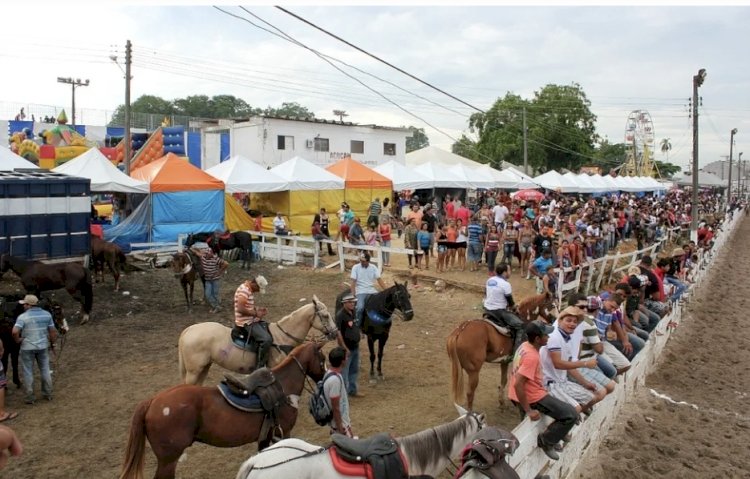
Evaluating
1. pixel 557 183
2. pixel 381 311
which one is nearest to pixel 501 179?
pixel 557 183

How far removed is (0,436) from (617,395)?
7.06 m

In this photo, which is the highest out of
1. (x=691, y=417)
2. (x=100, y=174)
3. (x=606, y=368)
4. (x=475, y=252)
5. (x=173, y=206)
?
(x=100, y=174)

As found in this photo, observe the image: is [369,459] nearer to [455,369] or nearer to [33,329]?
[455,369]

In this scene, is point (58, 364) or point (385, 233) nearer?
point (58, 364)

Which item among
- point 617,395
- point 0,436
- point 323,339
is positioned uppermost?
point 0,436

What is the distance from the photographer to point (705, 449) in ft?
23.6

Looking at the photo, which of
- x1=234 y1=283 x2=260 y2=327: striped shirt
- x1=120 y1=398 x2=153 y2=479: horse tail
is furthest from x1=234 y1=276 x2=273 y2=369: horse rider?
x1=120 y1=398 x2=153 y2=479: horse tail

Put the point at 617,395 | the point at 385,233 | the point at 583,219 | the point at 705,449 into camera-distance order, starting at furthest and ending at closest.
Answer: the point at 583,219, the point at 385,233, the point at 617,395, the point at 705,449

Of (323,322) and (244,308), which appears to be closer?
(244,308)

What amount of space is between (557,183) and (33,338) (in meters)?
30.0

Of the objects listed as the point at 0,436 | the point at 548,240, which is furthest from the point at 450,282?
the point at 0,436

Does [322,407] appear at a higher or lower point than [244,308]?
lower

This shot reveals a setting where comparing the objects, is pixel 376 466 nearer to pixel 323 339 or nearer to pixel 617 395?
pixel 323 339

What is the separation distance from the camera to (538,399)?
549cm
